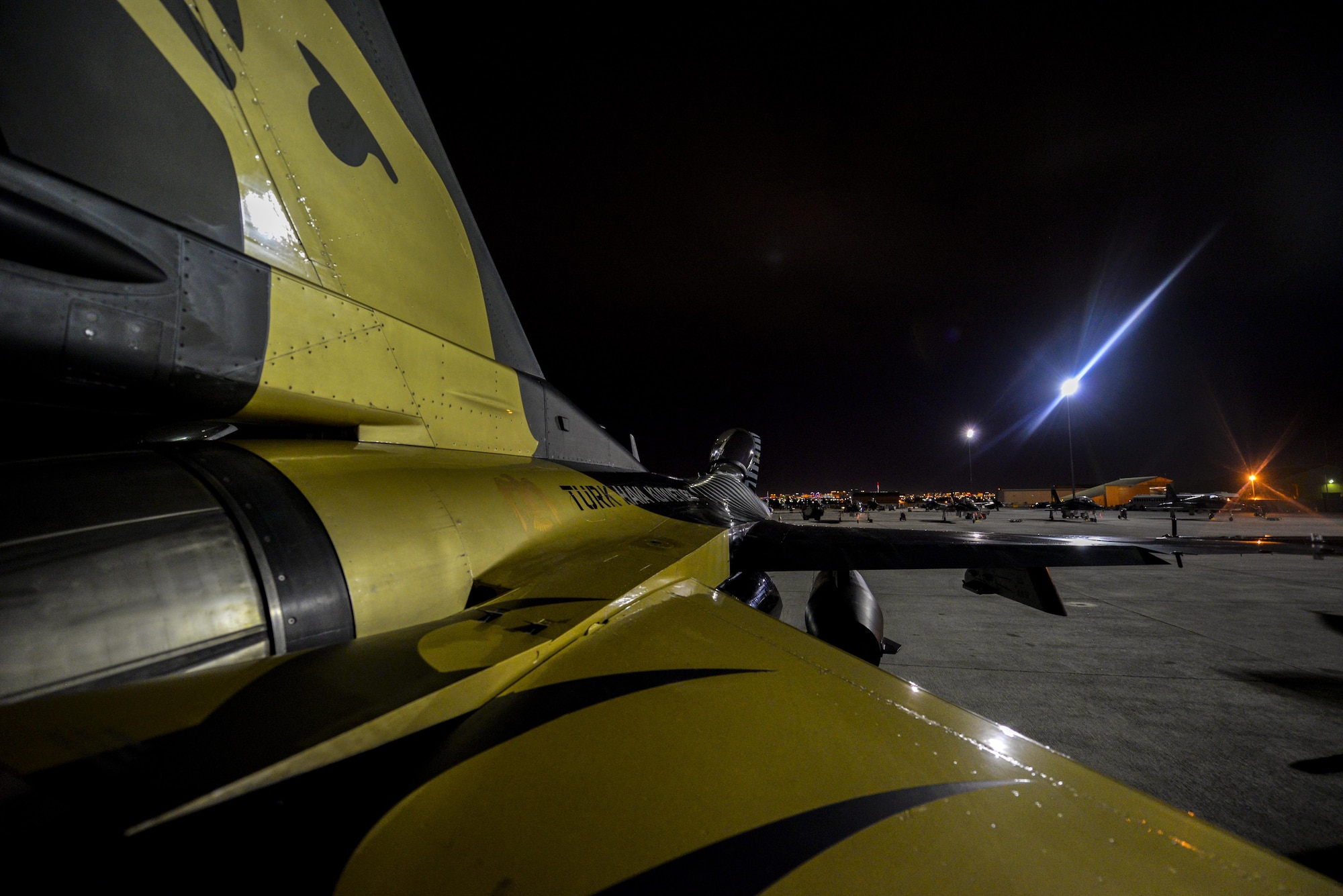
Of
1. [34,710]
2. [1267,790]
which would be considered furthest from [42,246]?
[1267,790]

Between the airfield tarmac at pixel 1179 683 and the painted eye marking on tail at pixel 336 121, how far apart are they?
5.18 m

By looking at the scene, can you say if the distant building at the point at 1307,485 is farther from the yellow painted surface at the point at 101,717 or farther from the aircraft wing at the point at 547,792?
the yellow painted surface at the point at 101,717

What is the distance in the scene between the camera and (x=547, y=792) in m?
0.84

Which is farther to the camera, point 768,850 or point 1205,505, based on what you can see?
point 1205,505

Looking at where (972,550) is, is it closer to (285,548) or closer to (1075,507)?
(285,548)

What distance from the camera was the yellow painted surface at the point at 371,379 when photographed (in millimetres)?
2037

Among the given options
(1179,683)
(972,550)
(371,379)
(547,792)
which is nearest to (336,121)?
(371,379)

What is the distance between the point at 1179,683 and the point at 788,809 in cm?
481

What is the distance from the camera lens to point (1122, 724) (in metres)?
3.10

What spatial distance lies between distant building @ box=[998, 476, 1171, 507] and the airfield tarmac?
166 ft

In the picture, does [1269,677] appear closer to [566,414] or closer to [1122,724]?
[1122,724]

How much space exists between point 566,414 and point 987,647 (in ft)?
15.2

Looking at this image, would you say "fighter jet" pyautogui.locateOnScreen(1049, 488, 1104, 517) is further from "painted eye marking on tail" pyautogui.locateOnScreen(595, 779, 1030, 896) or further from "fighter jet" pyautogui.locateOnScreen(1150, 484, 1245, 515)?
"painted eye marking on tail" pyautogui.locateOnScreen(595, 779, 1030, 896)

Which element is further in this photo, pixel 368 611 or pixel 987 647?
pixel 987 647
